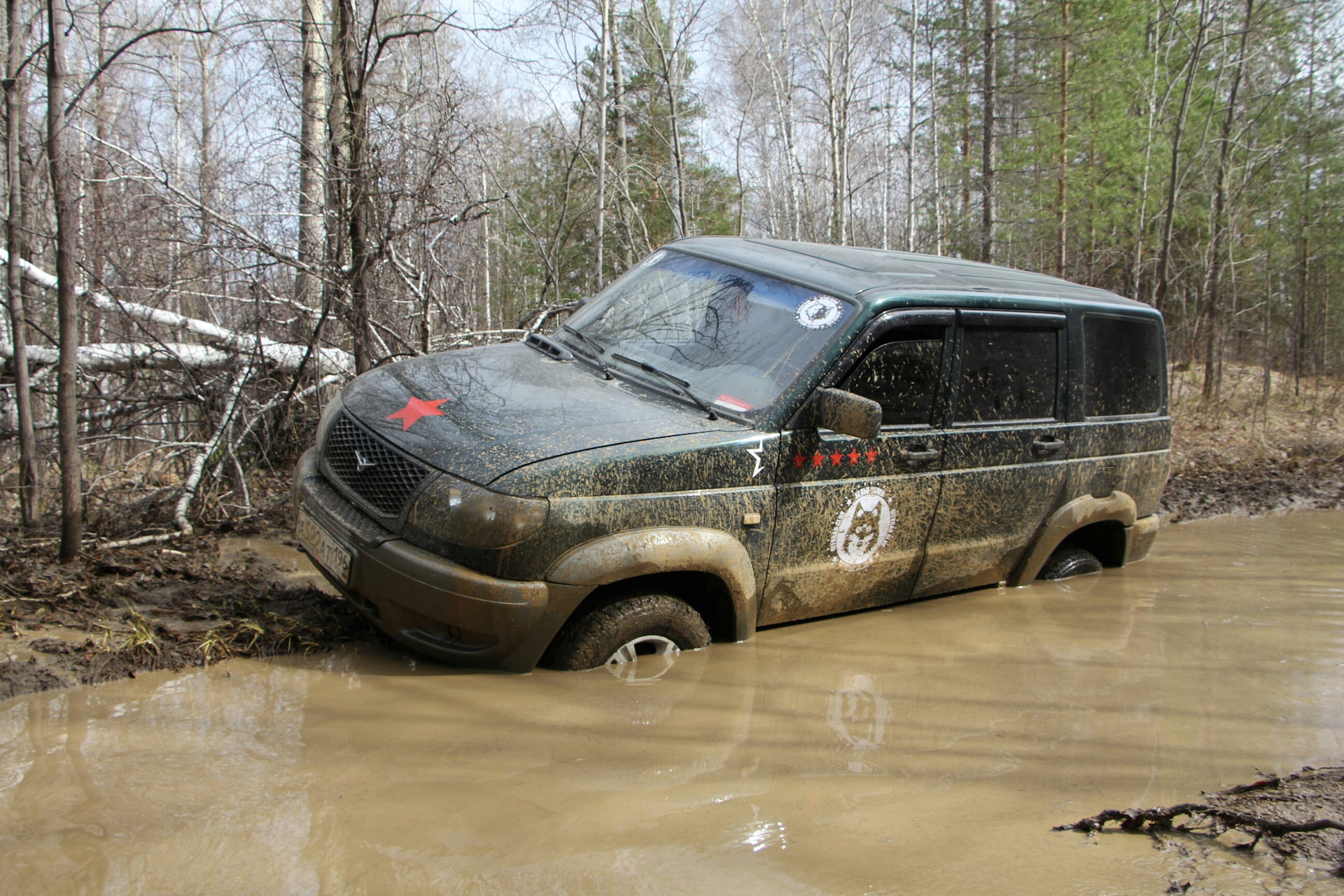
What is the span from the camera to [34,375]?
20.3 feet

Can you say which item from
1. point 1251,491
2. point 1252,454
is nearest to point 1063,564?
point 1251,491

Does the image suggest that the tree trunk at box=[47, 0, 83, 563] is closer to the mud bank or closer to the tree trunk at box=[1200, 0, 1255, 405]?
the mud bank

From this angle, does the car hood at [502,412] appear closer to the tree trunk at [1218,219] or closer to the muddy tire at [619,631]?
the muddy tire at [619,631]

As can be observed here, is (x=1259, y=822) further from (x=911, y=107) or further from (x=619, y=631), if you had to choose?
(x=911, y=107)

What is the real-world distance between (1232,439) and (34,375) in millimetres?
12799

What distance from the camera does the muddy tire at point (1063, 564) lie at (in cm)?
535

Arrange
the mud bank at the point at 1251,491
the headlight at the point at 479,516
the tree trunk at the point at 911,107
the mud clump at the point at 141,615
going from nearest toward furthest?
1. the headlight at the point at 479,516
2. the mud clump at the point at 141,615
3. the mud bank at the point at 1251,491
4. the tree trunk at the point at 911,107

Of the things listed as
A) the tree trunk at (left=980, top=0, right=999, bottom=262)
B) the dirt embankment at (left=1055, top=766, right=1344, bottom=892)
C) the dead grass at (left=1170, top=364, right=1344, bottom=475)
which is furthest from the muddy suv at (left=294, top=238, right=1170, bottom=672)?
the tree trunk at (left=980, top=0, right=999, bottom=262)

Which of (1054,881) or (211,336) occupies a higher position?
(211,336)

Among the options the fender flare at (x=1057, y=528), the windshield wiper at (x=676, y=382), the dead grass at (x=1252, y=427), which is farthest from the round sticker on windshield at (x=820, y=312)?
the dead grass at (x=1252, y=427)

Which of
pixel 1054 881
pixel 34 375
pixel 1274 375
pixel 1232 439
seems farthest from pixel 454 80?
pixel 1274 375

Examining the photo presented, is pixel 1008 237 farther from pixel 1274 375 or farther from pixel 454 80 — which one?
pixel 454 80

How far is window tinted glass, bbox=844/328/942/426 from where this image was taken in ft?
13.3

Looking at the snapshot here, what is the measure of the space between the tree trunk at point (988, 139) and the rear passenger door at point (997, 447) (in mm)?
14023
